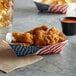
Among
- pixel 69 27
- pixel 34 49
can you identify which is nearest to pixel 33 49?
pixel 34 49

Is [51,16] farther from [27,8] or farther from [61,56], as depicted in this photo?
[61,56]

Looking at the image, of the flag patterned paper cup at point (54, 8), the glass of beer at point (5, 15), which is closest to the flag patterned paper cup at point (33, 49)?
the glass of beer at point (5, 15)

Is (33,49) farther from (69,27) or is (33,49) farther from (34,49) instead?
(69,27)

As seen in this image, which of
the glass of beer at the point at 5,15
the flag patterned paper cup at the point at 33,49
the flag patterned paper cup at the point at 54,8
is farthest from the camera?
the flag patterned paper cup at the point at 54,8

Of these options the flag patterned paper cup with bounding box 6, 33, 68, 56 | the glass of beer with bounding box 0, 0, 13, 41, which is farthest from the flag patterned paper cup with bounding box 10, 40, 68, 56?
the glass of beer with bounding box 0, 0, 13, 41

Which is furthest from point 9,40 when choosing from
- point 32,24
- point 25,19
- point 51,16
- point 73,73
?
point 51,16

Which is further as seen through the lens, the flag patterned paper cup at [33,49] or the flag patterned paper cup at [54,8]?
the flag patterned paper cup at [54,8]

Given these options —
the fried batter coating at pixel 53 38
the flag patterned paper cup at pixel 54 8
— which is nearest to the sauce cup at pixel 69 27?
the fried batter coating at pixel 53 38

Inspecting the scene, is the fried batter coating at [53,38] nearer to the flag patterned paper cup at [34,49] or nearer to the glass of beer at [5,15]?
the flag patterned paper cup at [34,49]

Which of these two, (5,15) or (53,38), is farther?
(5,15)

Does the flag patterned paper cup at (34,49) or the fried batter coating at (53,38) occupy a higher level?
the fried batter coating at (53,38)

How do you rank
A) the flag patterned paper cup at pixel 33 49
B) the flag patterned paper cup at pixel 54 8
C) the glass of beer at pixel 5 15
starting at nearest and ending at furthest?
the flag patterned paper cup at pixel 33 49 → the glass of beer at pixel 5 15 → the flag patterned paper cup at pixel 54 8

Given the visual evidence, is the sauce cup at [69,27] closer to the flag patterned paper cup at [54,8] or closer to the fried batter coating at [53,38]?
the fried batter coating at [53,38]
